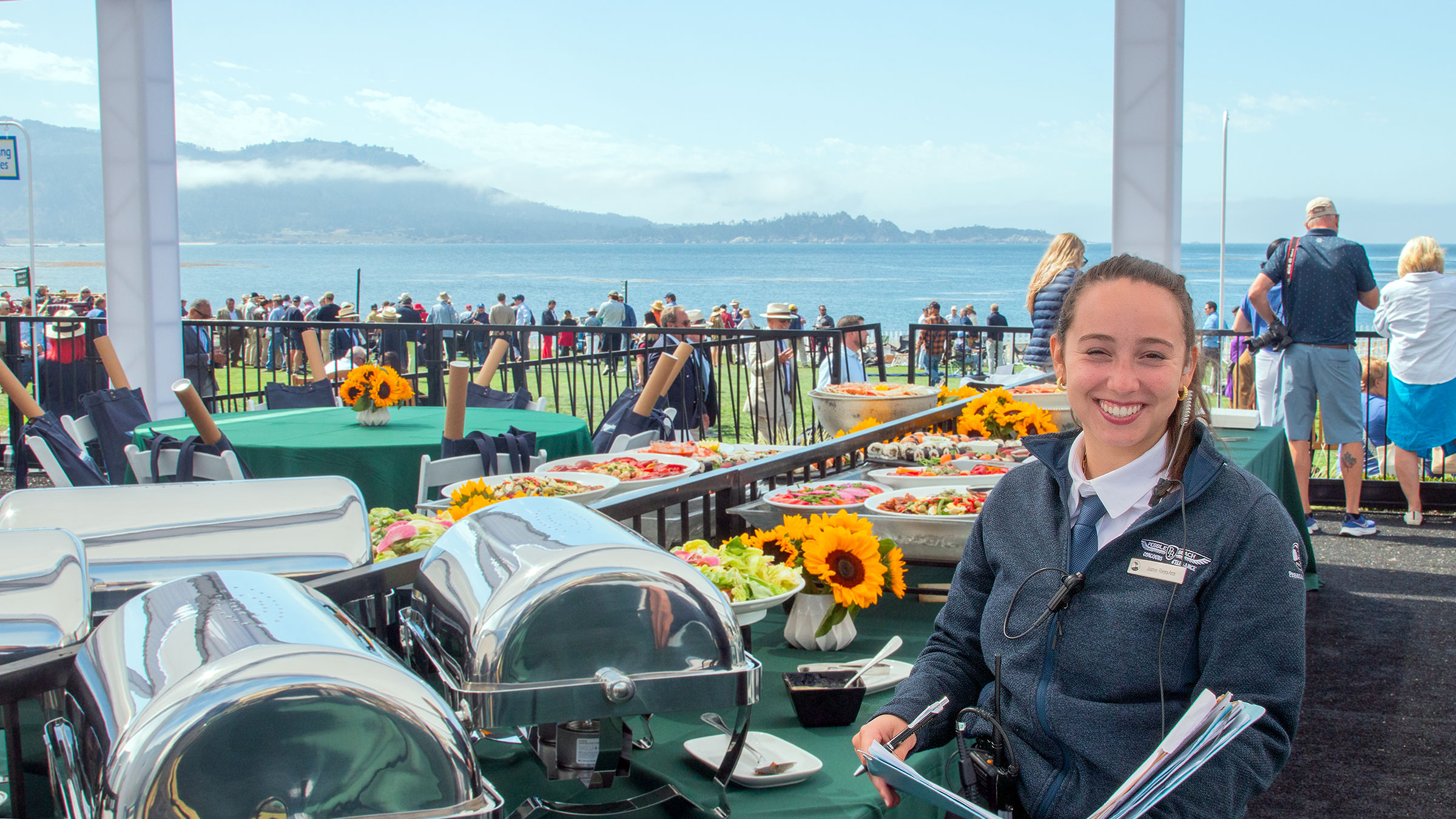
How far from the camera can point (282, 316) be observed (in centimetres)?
2484

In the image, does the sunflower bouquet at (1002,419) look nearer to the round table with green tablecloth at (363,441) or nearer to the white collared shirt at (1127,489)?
the round table with green tablecloth at (363,441)

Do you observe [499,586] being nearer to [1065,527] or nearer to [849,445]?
[1065,527]

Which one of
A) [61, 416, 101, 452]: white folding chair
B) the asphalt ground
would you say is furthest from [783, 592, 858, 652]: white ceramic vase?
[61, 416, 101, 452]: white folding chair

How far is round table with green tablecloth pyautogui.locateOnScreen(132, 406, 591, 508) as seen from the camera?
15.3 ft

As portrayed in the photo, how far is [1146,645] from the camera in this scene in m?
1.36

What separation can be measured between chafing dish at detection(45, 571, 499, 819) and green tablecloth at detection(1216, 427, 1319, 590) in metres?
4.10

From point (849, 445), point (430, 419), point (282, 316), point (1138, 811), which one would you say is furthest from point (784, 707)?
point (282, 316)

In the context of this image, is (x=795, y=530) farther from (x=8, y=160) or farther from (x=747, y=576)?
(x=8, y=160)

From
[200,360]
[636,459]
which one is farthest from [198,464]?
[200,360]

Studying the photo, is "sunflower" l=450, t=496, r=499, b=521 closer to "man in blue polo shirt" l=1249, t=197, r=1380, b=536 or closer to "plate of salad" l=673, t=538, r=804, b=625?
"plate of salad" l=673, t=538, r=804, b=625

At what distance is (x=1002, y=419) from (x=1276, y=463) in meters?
1.80

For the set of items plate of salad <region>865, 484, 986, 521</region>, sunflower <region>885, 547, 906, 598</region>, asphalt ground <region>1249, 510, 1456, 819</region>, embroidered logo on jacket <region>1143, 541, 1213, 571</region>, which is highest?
embroidered logo on jacket <region>1143, 541, 1213, 571</region>

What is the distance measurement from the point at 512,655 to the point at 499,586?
87 mm

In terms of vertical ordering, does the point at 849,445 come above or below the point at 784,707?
above
